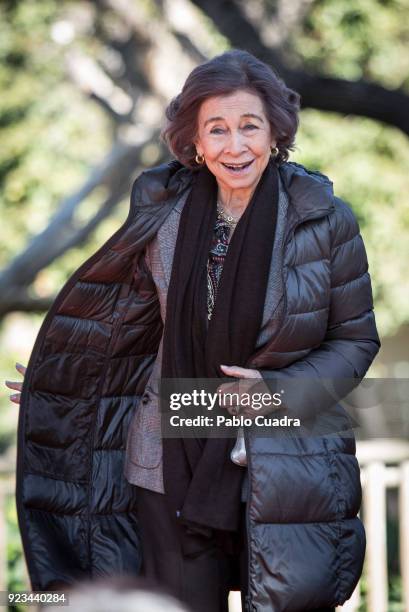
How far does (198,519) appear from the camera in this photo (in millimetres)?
2832

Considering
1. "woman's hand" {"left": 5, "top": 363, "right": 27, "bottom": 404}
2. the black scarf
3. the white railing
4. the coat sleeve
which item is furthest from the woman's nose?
the white railing

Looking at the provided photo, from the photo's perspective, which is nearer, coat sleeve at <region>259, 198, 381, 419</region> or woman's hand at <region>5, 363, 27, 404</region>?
coat sleeve at <region>259, 198, 381, 419</region>

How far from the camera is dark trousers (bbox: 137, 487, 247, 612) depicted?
2920 millimetres

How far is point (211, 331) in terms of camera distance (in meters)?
2.85

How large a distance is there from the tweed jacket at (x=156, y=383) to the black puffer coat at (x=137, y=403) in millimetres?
34

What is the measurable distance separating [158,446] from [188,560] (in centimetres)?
32

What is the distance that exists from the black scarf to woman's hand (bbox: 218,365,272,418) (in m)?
0.05

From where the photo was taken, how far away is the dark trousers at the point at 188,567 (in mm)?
2920

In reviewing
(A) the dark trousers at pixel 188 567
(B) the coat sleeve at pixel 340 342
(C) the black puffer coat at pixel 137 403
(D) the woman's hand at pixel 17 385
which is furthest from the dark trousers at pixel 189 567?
(D) the woman's hand at pixel 17 385

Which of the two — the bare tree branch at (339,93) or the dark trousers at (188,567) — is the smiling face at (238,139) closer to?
the dark trousers at (188,567)

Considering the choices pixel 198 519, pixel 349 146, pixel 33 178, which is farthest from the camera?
pixel 33 178

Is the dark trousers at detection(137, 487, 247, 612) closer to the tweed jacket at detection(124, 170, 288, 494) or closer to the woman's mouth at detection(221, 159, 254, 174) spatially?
the tweed jacket at detection(124, 170, 288, 494)

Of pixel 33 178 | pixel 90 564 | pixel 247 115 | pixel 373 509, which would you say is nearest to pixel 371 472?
pixel 373 509

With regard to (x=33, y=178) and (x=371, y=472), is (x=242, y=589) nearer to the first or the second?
(x=371, y=472)
